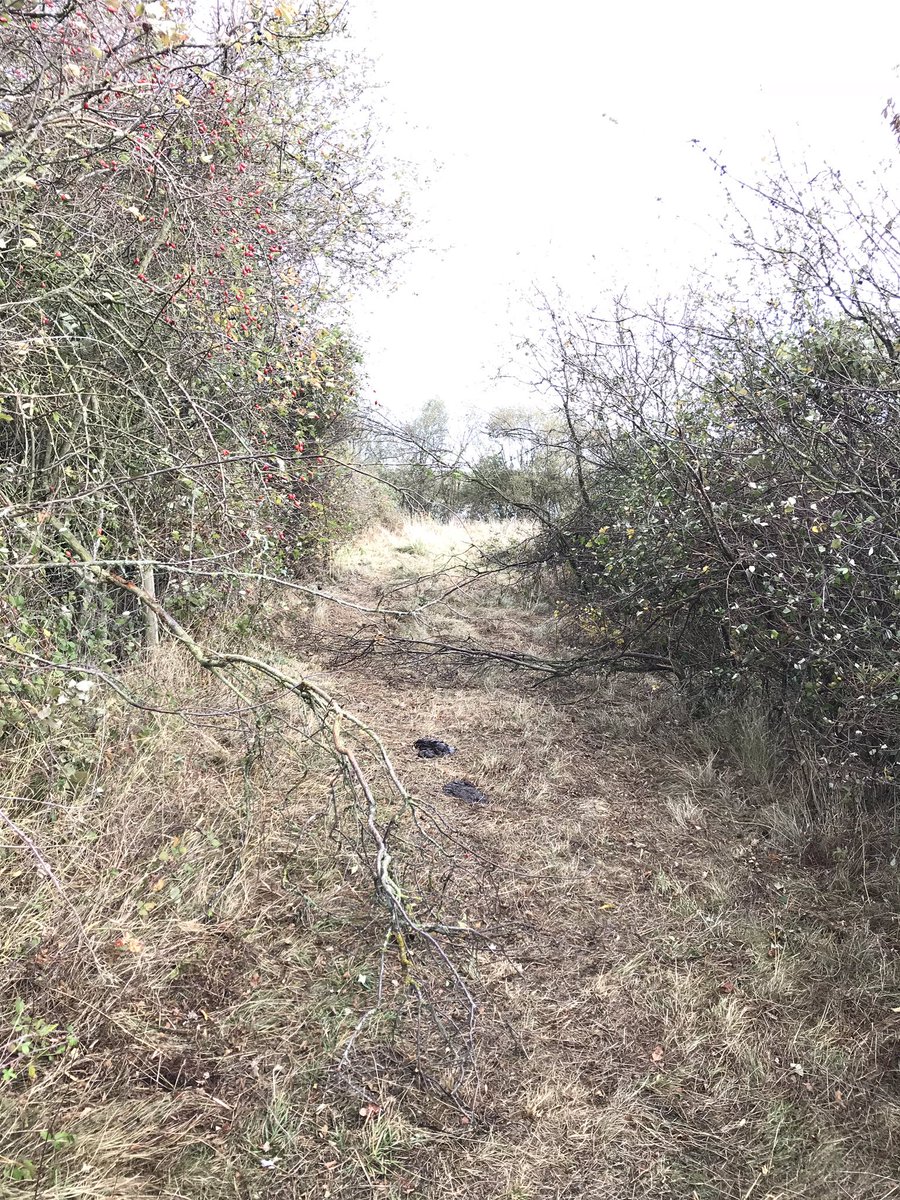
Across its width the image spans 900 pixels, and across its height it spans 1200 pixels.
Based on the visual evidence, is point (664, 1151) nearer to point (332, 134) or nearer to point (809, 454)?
point (809, 454)

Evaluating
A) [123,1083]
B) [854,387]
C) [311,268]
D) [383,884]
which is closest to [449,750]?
[383,884]

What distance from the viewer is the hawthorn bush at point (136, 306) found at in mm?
2771

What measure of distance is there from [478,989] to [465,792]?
4.95 ft

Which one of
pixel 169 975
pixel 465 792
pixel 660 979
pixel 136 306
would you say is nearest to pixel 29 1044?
pixel 169 975

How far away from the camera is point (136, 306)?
3.63 m

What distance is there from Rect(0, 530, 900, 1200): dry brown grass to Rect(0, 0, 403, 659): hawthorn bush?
3.00 ft

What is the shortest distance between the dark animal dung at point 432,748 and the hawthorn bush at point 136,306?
5.73 feet

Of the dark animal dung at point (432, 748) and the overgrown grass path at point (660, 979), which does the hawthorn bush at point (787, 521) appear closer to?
the overgrown grass path at point (660, 979)

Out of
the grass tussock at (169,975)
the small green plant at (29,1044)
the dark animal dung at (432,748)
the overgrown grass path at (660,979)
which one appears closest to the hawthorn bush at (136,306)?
the grass tussock at (169,975)

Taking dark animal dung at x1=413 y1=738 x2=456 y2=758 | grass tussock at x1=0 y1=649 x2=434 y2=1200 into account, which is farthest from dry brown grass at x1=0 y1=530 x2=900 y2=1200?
dark animal dung at x1=413 y1=738 x2=456 y2=758

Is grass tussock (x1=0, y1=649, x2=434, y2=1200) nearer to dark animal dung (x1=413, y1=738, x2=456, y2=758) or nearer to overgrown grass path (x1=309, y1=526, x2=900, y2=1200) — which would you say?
overgrown grass path (x1=309, y1=526, x2=900, y2=1200)

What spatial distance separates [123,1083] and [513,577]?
7.82 meters

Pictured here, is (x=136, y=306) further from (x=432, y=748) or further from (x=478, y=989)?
(x=478, y=989)

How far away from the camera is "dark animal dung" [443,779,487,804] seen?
3.96 metres
